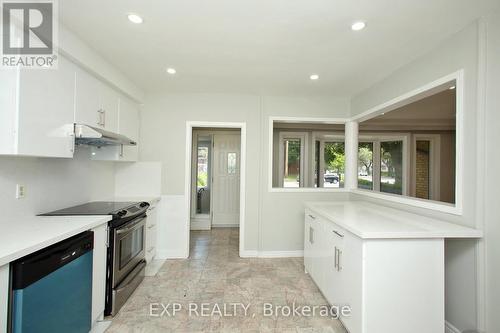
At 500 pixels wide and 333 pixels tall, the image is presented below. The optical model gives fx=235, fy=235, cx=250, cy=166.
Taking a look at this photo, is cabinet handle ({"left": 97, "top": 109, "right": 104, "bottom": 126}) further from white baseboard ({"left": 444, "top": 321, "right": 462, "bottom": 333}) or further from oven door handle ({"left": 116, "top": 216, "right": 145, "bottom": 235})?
white baseboard ({"left": 444, "top": 321, "right": 462, "bottom": 333})

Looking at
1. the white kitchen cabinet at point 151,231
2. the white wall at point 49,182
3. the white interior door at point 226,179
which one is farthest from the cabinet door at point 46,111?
the white interior door at point 226,179

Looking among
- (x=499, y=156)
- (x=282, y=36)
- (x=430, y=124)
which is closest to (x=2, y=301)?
(x=282, y=36)

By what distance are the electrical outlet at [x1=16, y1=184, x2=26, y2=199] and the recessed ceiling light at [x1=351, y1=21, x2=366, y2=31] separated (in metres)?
2.92

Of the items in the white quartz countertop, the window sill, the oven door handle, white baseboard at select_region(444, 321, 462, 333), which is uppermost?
the window sill

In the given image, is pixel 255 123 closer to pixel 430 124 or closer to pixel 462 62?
pixel 462 62

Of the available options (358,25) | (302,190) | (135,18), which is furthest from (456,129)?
(135,18)

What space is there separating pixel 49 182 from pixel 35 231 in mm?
774

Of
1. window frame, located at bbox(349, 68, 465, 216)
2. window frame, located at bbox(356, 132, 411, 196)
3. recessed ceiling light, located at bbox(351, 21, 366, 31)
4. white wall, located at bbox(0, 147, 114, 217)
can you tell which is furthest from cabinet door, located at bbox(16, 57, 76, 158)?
window frame, located at bbox(356, 132, 411, 196)

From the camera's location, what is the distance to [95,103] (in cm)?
237

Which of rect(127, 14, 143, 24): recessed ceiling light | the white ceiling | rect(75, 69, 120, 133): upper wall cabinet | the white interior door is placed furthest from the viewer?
the white interior door

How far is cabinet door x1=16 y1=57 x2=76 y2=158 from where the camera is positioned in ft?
5.12

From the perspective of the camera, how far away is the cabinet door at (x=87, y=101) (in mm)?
2113

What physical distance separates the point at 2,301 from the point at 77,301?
0.57m

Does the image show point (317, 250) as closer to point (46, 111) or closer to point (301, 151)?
point (46, 111)
